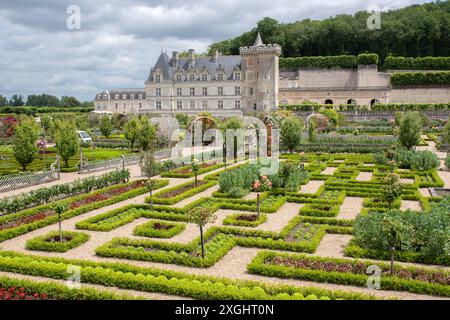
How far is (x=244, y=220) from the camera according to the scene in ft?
51.2

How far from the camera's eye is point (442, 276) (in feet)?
33.2

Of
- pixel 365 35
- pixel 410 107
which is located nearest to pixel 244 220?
pixel 410 107

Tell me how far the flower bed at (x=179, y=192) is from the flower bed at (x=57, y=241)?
4.94 meters

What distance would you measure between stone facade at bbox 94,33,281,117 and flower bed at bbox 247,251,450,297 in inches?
1827

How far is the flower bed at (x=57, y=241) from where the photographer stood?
12664 mm

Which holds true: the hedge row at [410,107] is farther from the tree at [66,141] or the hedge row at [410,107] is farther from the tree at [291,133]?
the tree at [66,141]

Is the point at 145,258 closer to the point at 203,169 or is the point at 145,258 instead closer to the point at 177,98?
the point at 203,169

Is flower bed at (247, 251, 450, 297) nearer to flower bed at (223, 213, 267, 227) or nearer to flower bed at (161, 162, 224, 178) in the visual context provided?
flower bed at (223, 213, 267, 227)

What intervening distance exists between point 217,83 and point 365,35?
33105mm

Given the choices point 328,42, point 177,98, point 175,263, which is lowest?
point 175,263

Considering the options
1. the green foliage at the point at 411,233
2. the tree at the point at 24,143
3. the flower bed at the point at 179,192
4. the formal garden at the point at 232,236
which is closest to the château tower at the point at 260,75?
the formal garden at the point at 232,236

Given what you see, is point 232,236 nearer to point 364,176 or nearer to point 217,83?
point 364,176

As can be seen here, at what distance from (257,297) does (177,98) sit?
5392 centimetres
